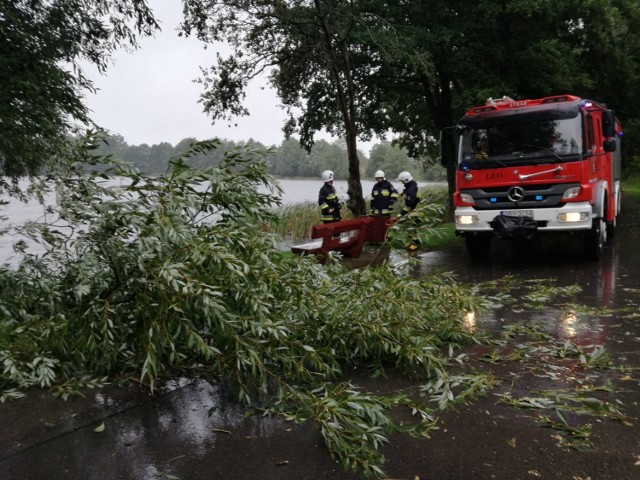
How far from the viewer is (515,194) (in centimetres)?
968

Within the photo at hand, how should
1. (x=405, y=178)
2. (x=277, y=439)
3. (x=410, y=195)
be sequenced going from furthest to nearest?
1. (x=405, y=178)
2. (x=410, y=195)
3. (x=277, y=439)

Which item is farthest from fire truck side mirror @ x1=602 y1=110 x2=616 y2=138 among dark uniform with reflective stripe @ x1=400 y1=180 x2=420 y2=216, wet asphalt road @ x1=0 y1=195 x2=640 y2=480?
wet asphalt road @ x1=0 y1=195 x2=640 y2=480

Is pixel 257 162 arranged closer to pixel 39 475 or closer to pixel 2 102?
pixel 39 475

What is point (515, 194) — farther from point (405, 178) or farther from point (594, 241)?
point (405, 178)

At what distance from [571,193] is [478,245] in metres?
2.02

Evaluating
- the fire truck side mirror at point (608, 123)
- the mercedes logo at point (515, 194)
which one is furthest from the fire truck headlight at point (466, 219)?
the fire truck side mirror at point (608, 123)

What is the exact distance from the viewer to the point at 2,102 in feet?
21.9

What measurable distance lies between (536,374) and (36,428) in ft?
12.4

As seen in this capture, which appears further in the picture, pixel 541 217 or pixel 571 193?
pixel 541 217

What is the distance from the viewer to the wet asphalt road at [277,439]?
3.37 meters

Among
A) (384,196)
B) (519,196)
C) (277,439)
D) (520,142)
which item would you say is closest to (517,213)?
(519,196)

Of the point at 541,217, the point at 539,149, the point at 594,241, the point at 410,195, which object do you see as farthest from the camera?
the point at 410,195

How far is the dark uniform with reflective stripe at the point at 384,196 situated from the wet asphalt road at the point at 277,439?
24.4 feet

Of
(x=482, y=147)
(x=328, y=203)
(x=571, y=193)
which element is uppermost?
(x=482, y=147)
